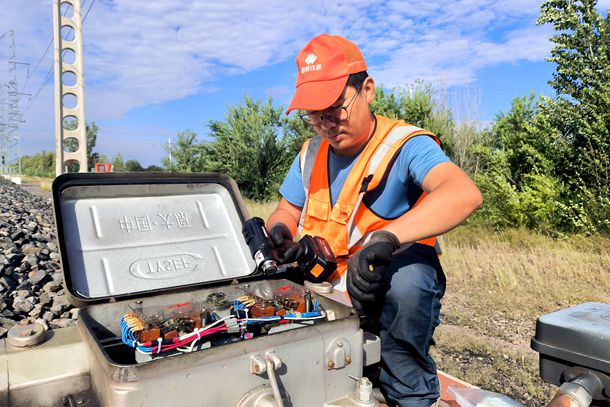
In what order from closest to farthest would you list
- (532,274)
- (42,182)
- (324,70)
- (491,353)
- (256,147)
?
(324,70), (491,353), (532,274), (256,147), (42,182)

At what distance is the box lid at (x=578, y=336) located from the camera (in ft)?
4.62

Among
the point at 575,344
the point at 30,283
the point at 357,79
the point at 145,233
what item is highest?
the point at 357,79

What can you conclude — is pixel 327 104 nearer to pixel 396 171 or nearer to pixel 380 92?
pixel 396 171

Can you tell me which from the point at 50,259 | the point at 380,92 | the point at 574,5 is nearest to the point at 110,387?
the point at 50,259

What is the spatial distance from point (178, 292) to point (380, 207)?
99 cm

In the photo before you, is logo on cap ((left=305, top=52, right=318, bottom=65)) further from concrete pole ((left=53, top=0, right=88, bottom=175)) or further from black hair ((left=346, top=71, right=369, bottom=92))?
concrete pole ((left=53, top=0, right=88, bottom=175))

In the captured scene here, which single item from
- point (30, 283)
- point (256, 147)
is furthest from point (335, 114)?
point (256, 147)

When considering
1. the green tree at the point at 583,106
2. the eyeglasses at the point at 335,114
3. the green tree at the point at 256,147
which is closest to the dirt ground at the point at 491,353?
the eyeglasses at the point at 335,114

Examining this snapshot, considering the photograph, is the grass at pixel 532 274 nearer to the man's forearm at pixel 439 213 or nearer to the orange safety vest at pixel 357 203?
the orange safety vest at pixel 357 203

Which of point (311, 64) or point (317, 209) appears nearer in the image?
point (311, 64)

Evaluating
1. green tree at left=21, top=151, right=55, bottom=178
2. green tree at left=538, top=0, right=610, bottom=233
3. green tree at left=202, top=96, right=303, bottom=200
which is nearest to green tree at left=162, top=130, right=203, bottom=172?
green tree at left=202, top=96, right=303, bottom=200

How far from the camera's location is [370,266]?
1.67 meters

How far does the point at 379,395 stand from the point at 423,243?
0.68 metres

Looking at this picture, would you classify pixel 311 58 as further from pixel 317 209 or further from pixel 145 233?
pixel 145 233
